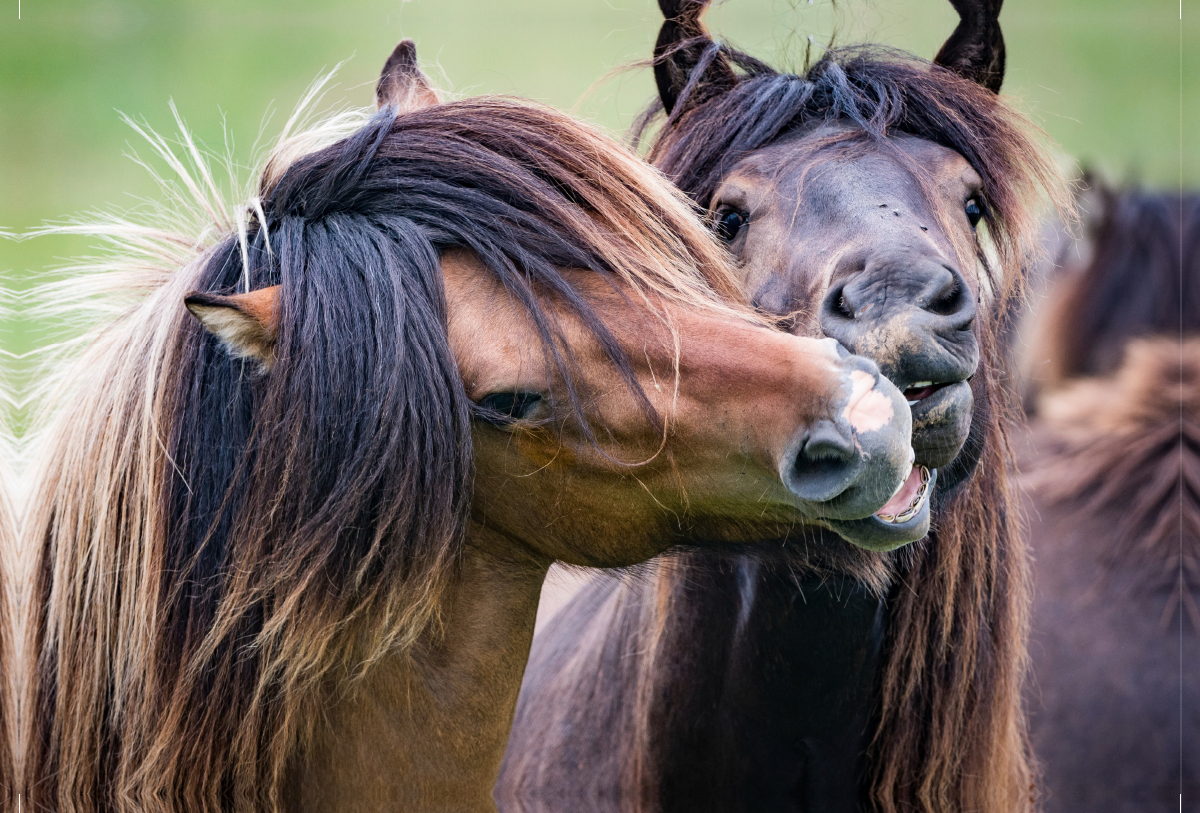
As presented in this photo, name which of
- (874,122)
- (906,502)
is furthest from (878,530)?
(874,122)

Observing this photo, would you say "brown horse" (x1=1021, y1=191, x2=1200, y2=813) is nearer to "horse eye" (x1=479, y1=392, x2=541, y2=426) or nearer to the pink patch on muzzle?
the pink patch on muzzle

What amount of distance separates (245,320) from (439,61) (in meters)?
1.30

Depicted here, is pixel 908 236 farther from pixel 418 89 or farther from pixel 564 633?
pixel 564 633

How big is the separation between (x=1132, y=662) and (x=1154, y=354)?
0.90 m

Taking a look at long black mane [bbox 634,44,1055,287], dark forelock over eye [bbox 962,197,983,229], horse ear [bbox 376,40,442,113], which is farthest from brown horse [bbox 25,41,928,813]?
dark forelock over eye [bbox 962,197,983,229]

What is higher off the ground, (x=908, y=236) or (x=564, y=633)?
(x=908, y=236)

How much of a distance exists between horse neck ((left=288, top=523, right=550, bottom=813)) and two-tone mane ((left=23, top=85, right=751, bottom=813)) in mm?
37

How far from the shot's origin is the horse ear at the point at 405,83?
1678 mm

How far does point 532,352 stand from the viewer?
3.92ft

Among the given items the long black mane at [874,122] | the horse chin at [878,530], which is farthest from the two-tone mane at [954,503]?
the horse chin at [878,530]

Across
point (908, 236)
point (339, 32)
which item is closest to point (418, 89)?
point (908, 236)

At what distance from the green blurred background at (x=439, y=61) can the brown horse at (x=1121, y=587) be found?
720 millimetres

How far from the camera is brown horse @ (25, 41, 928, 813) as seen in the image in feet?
3.89

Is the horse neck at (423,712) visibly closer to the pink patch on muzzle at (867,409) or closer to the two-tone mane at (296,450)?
the two-tone mane at (296,450)
